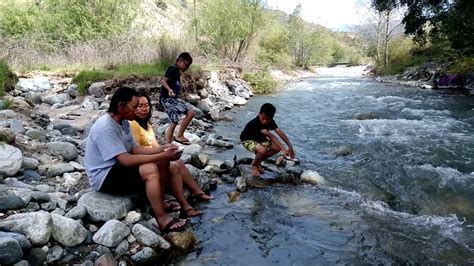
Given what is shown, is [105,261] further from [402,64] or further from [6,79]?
[402,64]

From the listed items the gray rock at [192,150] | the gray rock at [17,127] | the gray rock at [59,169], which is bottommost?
the gray rock at [192,150]

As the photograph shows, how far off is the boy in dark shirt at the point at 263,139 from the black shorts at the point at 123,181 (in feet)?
7.35

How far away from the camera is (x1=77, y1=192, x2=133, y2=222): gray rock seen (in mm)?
3818

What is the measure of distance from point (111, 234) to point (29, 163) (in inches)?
72.2

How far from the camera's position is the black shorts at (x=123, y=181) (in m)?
3.96

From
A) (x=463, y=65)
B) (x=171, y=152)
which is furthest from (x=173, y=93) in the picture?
(x=463, y=65)

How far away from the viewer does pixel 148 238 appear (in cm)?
368

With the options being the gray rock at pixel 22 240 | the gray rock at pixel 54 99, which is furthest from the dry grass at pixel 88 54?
the gray rock at pixel 22 240

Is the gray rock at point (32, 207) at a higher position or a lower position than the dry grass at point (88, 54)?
lower

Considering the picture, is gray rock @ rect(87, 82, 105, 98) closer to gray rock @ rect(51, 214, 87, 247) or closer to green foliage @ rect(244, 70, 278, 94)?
gray rock @ rect(51, 214, 87, 247)

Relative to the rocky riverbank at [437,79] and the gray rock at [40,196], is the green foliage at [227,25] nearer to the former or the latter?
the rocky riverbank at [437,79]

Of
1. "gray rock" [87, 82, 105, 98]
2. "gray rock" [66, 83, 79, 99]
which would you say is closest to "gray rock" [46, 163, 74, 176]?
"gray rock" [87, 82, 105, 98]

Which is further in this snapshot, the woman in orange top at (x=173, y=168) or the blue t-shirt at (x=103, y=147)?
the woman in orange top at (x=173, y=168)

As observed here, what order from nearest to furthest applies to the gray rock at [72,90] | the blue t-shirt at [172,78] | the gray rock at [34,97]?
1. the blue t-shirt at [172,78]
2. the gray rock at [34,97]
3. the gray rock at [72,90]
